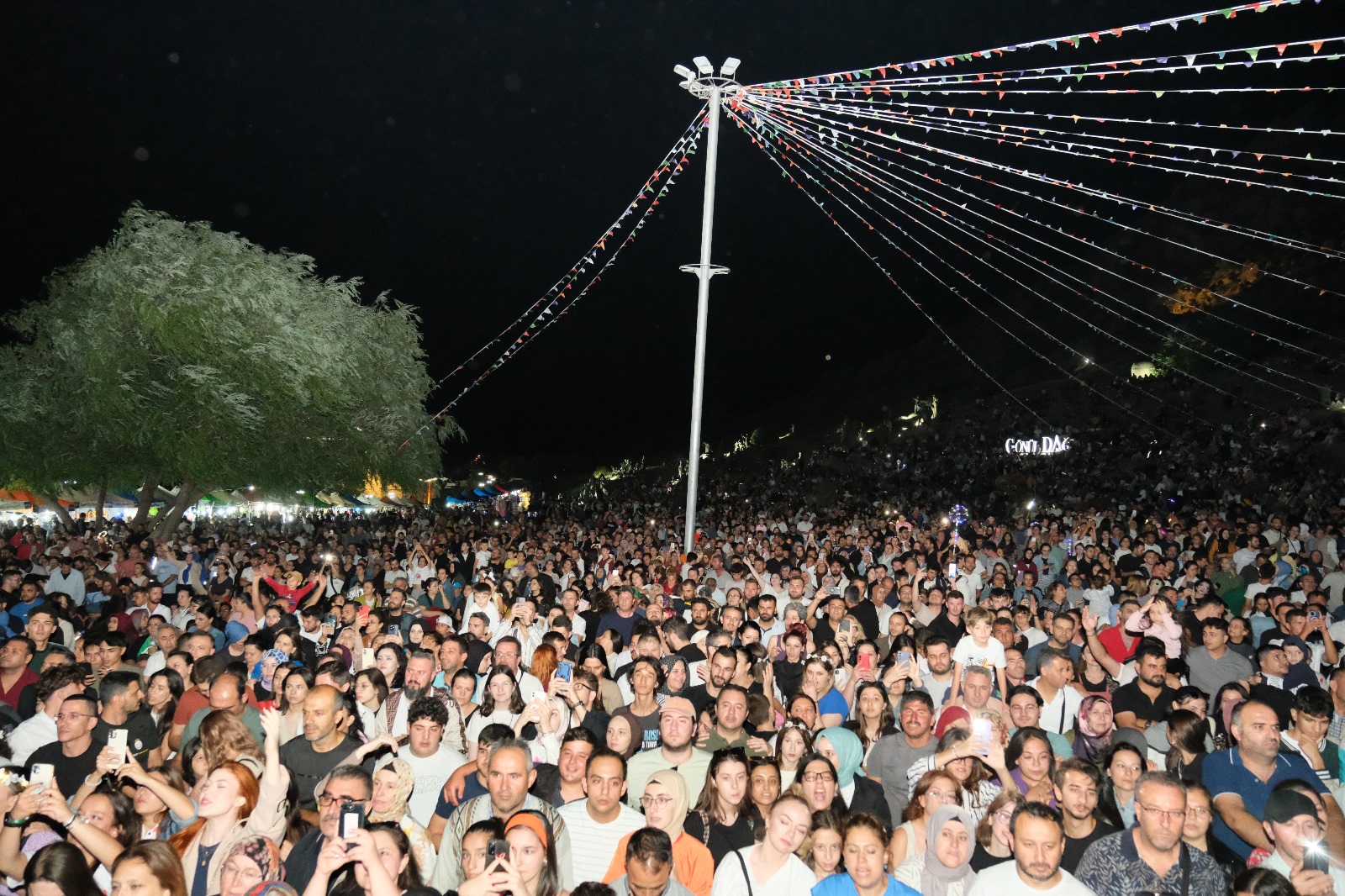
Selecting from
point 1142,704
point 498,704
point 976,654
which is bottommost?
point 498,704

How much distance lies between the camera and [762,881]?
143 inches

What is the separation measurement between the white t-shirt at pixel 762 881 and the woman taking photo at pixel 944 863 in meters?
0.51

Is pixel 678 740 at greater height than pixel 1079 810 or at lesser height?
greater

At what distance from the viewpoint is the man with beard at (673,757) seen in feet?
15.9

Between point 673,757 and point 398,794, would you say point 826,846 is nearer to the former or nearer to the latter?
point 673,757

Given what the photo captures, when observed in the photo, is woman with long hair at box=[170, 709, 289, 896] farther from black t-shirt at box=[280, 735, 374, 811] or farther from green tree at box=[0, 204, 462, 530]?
green tree at box=[0, 204, 462, 530]

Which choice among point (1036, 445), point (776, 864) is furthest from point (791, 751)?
point (1036, 445)

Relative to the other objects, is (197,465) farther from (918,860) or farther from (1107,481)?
(1107,481)

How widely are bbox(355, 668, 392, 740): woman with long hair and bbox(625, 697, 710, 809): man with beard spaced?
1.77 m

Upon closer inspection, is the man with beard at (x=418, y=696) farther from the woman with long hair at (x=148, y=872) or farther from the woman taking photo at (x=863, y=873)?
the woman taking photo at (x=863, y=873)

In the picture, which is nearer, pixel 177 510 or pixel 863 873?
pixel 863 873

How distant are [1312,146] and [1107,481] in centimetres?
4506

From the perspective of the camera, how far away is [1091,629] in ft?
24.3

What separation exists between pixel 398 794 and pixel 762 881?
1660 mm
